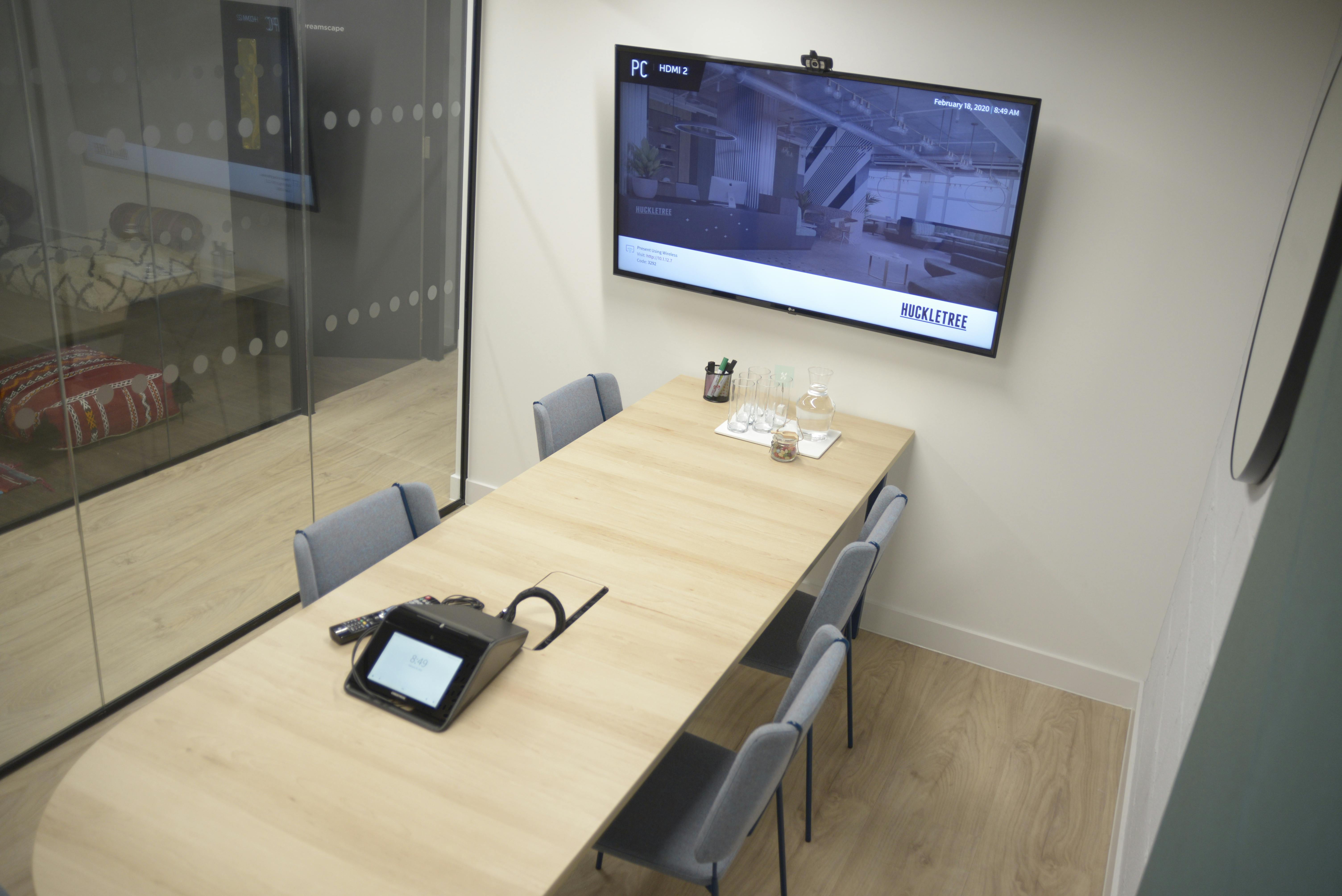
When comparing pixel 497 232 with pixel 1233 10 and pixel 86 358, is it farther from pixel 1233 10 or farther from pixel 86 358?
pixel 1233 10

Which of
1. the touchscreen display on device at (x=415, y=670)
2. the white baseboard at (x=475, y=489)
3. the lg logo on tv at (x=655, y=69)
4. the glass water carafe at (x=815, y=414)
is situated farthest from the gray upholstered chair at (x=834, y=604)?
the white baseboard at (x=475, y=489)

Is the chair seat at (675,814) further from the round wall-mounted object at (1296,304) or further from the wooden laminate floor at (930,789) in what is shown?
the round wall-mounted object at (1296,304)

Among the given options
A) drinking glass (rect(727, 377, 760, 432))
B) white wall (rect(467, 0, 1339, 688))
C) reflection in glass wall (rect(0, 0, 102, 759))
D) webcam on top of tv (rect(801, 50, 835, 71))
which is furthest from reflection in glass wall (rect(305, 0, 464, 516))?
webcam on top of tv (rect(801, 50, 835, 71))

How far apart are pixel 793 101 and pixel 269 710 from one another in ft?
8.35

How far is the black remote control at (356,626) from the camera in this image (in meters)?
2.22

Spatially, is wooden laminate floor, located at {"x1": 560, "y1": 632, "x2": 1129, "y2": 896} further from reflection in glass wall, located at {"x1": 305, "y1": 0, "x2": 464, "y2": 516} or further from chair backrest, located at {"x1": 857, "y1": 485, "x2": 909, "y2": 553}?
reflection in glass wall, located at {"x1": 305, "y1": 0, "x2": 464, "y2": 516}

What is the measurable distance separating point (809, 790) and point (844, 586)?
2.11ft

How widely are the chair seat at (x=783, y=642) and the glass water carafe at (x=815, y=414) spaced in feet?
2.13

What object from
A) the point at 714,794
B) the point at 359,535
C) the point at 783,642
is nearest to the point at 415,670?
the point at 359,535

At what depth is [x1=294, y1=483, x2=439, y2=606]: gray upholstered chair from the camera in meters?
2.48

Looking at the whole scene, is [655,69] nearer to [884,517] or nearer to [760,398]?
[760,398]

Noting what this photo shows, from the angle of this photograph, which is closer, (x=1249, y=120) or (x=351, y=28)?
(x=1249, y=120)

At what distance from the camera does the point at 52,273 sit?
2.63 meters

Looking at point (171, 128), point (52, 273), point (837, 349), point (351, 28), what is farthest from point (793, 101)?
point (52, 273)
